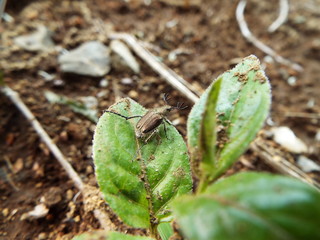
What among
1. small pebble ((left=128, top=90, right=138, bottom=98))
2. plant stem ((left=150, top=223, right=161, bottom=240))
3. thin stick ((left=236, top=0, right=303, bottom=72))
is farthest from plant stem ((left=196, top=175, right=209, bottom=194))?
thin stick ((left=236, top=0, right=303, bottom=72))

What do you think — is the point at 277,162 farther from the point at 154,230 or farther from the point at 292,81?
the point at 292,81

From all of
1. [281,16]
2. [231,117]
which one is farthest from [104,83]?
[281,16]

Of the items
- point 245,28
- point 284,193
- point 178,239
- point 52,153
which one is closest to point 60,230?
point 52,153

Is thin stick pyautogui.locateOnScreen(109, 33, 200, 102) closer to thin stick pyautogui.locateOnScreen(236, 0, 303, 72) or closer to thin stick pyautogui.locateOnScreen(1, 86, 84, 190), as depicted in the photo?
thin stick pyautogui.locateOnScreen(1, 86, 84, 190)

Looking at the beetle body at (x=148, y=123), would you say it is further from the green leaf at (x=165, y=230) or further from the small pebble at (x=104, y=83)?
the small pebble at (x=104, y=83)

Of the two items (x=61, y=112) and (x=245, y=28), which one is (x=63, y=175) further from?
(x=245, y=28)

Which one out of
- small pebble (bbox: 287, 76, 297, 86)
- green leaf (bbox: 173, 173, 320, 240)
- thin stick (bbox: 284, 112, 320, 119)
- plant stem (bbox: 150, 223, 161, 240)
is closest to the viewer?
green leaf (bbox: 173, 173, 320, 240)
